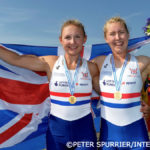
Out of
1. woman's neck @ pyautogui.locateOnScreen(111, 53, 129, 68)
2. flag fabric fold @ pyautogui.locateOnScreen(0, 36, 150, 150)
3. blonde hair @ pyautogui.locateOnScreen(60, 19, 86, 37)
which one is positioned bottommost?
flag fabric fold @ pyautogui.locateOnScreen(0, 36, 150, 150)

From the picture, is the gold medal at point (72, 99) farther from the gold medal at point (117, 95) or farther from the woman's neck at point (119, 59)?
the woman's neck at point (119, 59)

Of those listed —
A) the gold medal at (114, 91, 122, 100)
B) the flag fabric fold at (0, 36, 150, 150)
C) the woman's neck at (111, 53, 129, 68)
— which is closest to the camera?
the gold medal at (114, 91, 122, 100)

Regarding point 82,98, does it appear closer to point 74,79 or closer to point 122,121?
point 74,79

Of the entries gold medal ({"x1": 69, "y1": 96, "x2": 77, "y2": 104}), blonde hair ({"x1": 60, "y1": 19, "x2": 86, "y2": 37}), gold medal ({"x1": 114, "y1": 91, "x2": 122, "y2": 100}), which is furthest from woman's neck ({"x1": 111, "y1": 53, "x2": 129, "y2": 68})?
gold medal ({"x1": 69, "y1": 96, "x2": 77, "y2": 104})

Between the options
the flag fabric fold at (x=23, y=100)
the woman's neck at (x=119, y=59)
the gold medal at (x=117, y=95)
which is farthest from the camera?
the flag fabric fold at (x=23, y=100)

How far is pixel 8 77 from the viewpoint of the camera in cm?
385

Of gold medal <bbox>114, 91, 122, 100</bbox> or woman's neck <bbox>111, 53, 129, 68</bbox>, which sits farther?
woman's neck <bbox>111, 53, 129, 68</bbox>

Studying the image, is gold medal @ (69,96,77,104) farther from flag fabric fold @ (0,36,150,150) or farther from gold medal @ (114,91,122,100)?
flag fabric fold @ (0,36,150,150)

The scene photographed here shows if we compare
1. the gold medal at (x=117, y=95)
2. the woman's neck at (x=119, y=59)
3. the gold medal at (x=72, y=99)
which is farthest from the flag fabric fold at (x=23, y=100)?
the gold medal at (x=117, y=95)

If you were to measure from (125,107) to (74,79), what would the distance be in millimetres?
879

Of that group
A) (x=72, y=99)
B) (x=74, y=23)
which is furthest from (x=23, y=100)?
(x=74, y=23)

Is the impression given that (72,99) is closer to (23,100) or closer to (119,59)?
(119,59)

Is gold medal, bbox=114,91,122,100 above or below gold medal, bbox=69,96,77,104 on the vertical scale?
above

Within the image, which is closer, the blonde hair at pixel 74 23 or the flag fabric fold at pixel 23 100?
the blonde hair at pixel 74 23
